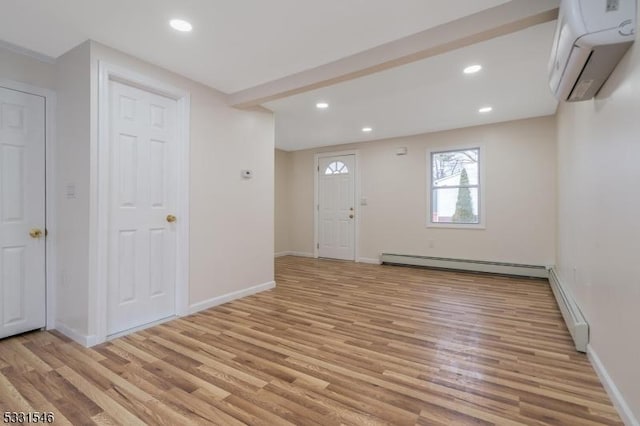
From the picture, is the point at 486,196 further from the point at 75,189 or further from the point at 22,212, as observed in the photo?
the point at 22,212

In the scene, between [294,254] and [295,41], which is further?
[294,254]

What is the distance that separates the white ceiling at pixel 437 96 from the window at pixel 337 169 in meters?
0.93

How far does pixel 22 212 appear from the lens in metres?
2.60

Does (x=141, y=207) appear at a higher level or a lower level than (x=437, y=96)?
lower

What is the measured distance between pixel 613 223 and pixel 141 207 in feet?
11.2

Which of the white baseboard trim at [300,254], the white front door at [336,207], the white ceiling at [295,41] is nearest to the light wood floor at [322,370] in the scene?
the white ceiling at [295,41]

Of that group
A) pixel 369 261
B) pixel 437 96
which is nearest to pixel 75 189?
pixel 437 96

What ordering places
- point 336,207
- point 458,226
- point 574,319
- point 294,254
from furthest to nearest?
1. point 294,254
2. point 336,207
3. point 458,226
4. point 574,319

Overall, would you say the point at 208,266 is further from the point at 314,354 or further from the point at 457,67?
the point at 457,67

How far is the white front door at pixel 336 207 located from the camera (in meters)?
6.43

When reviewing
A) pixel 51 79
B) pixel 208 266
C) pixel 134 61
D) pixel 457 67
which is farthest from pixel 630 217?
pixel 51 79

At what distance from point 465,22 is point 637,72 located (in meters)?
1.07

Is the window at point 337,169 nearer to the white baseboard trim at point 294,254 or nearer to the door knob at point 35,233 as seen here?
the white baseboard trim at point 294,254

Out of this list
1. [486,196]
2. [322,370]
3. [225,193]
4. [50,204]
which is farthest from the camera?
[486,196]
